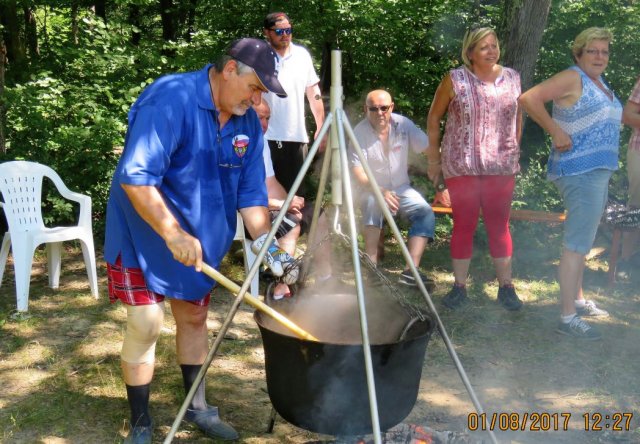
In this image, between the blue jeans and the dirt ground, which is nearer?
the dirt ground

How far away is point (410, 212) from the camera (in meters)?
5.42

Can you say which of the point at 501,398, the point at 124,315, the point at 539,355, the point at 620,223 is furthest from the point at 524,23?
the point at 124,315

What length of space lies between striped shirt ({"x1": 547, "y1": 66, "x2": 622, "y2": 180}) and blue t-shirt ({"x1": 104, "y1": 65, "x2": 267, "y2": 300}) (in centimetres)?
239

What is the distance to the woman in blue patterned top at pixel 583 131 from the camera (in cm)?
447

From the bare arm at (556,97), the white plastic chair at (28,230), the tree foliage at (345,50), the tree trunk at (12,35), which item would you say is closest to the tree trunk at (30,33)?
the tree trunk at (12,35)

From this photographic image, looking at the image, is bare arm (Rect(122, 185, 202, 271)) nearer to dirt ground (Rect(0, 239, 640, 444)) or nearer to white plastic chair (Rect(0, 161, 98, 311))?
dirt ground (Rect(0, 239, 640, 444))

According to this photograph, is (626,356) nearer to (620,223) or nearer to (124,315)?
(620,223)

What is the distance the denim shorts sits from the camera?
4500mm

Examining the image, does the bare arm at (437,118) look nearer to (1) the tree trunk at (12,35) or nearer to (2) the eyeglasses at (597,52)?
(2) the eyeglasses at (597,52)

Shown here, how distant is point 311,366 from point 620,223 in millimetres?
4255

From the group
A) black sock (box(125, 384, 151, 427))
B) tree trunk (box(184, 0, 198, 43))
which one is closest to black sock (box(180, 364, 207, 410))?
black sock (box(125, 384, 151, 427))

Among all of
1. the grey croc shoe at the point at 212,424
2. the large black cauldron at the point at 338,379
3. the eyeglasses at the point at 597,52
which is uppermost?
the eyeglasses at the point at 597,52

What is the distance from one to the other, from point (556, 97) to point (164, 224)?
9.74 feet

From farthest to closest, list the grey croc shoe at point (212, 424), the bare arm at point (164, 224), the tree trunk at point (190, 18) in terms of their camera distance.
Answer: the tree trunk at point (190, 18) < the grey croc shoe at point (212, 424) < the bare arm at point (164, 224)
